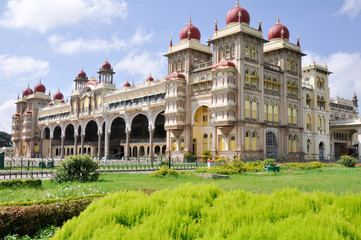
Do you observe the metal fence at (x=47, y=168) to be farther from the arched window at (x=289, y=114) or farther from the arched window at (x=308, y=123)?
the arched window at (x=308, y=123)

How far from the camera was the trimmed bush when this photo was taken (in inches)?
193

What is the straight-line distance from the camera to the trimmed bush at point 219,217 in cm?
489

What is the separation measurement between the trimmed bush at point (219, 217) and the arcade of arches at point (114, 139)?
1666 inches

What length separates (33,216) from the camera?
7.43 meters

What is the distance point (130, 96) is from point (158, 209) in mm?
51085

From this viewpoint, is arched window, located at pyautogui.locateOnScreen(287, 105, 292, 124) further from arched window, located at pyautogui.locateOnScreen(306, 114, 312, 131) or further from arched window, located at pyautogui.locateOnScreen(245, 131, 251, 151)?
arched window, located at pyautogui.locateOnScreen(245, 131, 251, 151)

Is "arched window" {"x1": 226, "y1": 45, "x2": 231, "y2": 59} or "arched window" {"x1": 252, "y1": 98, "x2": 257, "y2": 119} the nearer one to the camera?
"arched window" {"x1": 252, "y1": 98, "x2": 257, "y2": 119}

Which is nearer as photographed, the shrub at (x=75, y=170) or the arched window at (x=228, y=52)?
the shrub at (x=75, y=170)

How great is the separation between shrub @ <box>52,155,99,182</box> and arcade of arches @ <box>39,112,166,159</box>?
31332 millimetres

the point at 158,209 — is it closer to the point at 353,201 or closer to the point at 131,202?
the point at 131,202

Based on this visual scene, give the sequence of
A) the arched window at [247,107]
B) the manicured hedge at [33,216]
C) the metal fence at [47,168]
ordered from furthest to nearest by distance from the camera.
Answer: the arched window at [247,107], the metal fence at [47,168], the manicured hedge at [33,216]

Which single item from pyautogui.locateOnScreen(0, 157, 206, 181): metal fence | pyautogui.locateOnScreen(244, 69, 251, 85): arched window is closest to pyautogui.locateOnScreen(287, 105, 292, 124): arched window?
pyautogui.locateOnScreen(244, 69, 251, 85): arched window

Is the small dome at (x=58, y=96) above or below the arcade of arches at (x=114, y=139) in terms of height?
above

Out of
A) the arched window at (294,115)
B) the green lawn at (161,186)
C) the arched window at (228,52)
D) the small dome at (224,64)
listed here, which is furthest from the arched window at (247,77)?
the green lawn at (161,186)
